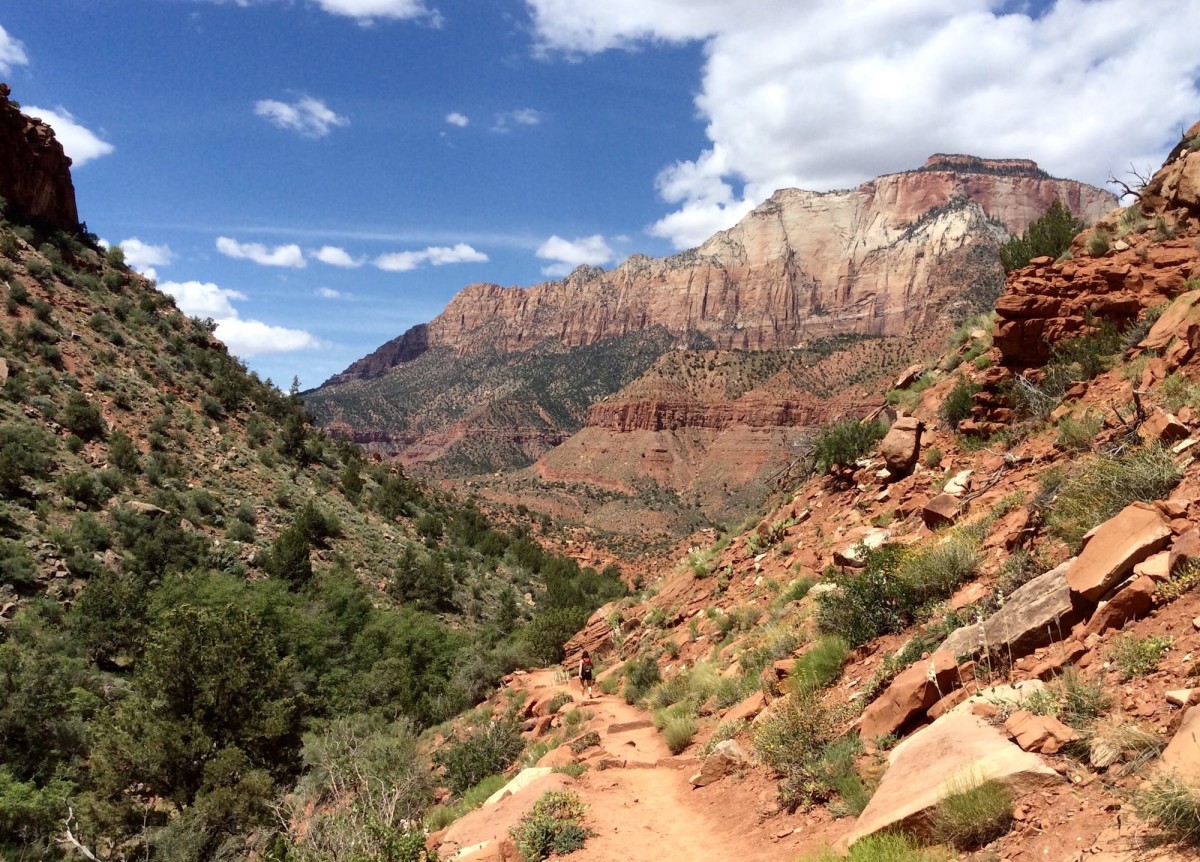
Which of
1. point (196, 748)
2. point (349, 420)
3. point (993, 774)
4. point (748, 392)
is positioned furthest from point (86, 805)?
point (349, 420)

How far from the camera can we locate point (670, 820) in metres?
7.57

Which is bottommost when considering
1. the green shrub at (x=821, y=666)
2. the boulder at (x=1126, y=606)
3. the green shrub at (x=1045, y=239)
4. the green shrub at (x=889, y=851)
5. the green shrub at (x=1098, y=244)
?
the green shrub at (x=889, y=851)

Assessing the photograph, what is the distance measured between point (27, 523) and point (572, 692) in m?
20.1

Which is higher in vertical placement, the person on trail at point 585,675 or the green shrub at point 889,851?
the green shrub at point 889,851

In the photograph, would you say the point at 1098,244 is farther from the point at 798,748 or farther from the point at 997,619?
the point at 798,748

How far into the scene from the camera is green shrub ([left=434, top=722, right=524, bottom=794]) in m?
12.7

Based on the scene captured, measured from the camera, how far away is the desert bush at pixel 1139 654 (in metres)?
4.68

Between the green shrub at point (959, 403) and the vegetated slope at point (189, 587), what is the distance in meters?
11.9

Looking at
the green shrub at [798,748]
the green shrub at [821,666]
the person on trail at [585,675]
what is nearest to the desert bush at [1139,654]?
the green shrub at [798,748]

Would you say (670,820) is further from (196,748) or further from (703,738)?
(196,748)

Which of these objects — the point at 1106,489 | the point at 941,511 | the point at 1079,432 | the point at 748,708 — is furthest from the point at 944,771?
the point at 1079,432

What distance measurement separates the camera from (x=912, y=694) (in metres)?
6.18

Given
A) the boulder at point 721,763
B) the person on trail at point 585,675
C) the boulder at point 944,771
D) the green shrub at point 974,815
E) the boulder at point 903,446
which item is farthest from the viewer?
the person on trail at point 585,675

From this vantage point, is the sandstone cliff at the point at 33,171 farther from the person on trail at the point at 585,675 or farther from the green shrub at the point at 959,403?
the green shrub at the point at 959,403
